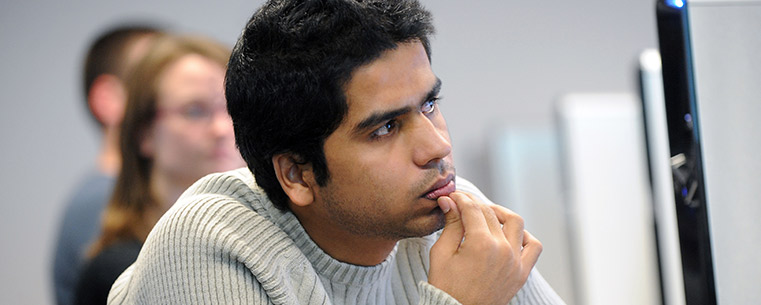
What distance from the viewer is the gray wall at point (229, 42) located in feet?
9.07

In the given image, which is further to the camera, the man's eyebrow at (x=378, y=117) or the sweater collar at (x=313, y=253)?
the sweater collar at (x=313, y=253)

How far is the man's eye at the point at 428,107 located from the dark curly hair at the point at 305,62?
82 mm

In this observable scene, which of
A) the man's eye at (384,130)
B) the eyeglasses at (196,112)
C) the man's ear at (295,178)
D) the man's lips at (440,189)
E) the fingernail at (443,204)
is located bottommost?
the fingernail at (443,204)

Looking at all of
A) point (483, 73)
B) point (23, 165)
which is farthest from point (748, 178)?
point (483, 73)

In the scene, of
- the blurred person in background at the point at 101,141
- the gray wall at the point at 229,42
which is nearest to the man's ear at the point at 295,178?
the blurred person in background at the point at 101,141

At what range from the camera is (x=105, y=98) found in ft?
8.46

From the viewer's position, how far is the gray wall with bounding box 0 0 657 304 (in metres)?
2.76

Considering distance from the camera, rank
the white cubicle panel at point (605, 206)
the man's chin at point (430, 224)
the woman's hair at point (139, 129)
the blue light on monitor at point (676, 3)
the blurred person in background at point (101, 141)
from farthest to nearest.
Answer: the white cubicle panel at point (605, 206)
the blurred person in background at point (101, 141)
the woman's hair at point (139, 129)
the man's chin at point (430, 224)
the blue light on monitor at point (676, 3)

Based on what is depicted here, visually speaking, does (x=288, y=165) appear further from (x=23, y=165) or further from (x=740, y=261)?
(x=23, y=165)

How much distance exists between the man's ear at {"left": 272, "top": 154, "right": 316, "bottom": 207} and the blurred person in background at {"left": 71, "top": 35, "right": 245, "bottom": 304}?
2.92ft

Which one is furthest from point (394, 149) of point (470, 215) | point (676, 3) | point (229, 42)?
point (229, 42)

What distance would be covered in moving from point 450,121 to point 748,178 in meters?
2.56

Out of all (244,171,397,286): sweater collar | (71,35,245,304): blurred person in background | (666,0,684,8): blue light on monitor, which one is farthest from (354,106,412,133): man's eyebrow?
(71,35,245,304): blurred person in background

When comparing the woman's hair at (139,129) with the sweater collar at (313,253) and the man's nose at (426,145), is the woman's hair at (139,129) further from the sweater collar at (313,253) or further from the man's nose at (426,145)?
the man's nose at (426,145)
